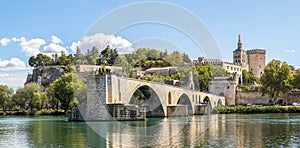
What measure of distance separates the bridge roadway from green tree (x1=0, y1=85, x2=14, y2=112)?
25.2 meters

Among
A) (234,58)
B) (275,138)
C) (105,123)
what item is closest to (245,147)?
(275,138)

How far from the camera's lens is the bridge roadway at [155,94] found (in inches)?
1331

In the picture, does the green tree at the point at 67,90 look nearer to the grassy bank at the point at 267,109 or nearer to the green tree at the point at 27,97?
the green tree at the point at 27,97

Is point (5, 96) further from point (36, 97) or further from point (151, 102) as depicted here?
point (151, 102)

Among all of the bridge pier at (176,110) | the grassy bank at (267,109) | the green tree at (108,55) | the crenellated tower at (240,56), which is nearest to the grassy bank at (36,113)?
the bridge pier at (176,110)

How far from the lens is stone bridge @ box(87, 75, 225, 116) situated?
32.9 m

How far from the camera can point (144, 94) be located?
4559cm

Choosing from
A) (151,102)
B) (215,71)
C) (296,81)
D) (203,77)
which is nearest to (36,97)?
(151,102)

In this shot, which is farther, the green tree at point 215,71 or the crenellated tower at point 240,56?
the crenellated tower at point 240,56

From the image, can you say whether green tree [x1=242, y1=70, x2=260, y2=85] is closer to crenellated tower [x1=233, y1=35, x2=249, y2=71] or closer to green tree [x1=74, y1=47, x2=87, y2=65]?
crenellated tower [x1=233, y1=35, x2=249, y2=71]

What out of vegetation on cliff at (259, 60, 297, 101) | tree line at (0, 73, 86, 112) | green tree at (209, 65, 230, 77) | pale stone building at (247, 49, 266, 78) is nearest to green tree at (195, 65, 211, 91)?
green tree at (209, 65, 230, 77)

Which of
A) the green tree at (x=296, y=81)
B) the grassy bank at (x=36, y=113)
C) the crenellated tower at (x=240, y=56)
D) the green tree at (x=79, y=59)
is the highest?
the crenellated tower at (x=240, y=56)

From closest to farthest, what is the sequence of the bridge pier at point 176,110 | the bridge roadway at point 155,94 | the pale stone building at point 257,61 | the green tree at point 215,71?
the bridge roadway at point 155,94, the bridge pier at point 176,110, the green tree at point 215,71, the pale stone building at point 257,61

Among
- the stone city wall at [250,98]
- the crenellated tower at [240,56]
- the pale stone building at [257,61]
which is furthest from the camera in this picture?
the pale stone building at [257,61]
